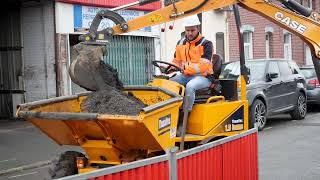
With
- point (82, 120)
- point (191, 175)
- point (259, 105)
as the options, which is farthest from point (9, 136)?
point (191, 175)

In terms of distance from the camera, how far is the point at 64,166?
6.87m

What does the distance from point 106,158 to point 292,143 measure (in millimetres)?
6479

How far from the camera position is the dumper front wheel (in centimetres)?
681

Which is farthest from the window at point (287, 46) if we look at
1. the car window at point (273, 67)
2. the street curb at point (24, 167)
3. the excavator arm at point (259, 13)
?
the excavator arm at point (259, 13)

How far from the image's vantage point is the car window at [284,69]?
51.9 ft

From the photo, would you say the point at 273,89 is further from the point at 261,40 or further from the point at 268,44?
the point at 268,44

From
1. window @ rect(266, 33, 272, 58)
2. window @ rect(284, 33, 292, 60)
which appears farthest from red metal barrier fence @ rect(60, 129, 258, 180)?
window @ rect(284, 33, 292, 60)

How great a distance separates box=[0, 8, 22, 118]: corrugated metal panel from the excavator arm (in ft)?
34.8

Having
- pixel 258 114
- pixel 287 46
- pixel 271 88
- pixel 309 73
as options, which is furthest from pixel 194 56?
pixel 287 46

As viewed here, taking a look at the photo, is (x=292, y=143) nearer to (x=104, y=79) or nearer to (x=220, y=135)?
(x=220, y=135)

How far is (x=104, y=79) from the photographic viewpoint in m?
6.49

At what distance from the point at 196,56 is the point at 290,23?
4.73 ft

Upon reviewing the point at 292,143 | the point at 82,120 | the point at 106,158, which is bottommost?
the point at 292,143

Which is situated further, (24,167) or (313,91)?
(313,91)
